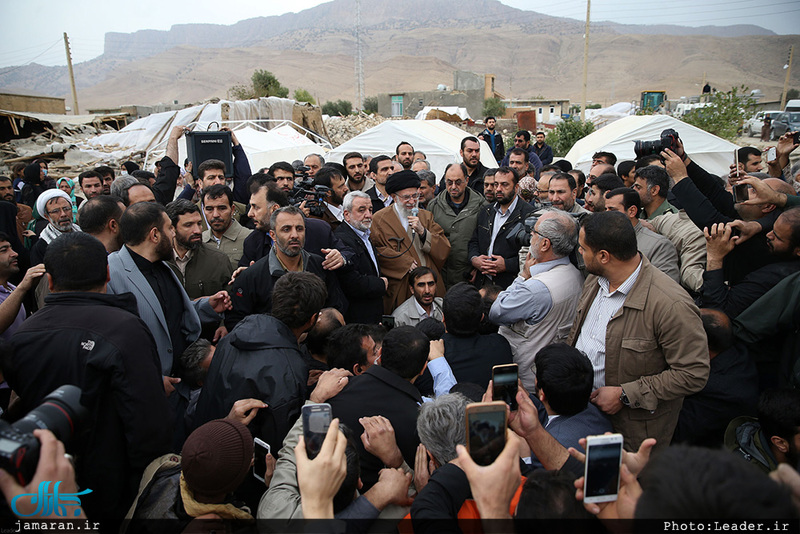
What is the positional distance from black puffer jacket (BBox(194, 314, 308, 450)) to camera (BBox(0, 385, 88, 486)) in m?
0.77

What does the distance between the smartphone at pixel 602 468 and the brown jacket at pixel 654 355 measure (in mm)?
1184

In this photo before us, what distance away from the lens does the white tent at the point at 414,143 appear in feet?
33.4

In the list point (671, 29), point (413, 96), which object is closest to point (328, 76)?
point (413, 96)

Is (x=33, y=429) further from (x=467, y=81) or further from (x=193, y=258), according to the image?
(x=467, y=81)

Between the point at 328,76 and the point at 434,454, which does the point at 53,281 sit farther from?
the point at 328,76

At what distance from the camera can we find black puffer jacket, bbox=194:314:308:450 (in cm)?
229

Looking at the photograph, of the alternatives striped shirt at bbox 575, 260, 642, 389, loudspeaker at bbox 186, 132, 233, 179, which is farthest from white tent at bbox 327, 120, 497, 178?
striped shirt at bbox 575, 260, 642, 389

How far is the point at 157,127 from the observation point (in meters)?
18.2

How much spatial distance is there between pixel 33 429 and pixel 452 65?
117 m

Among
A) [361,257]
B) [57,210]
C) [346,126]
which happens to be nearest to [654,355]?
[361,257]

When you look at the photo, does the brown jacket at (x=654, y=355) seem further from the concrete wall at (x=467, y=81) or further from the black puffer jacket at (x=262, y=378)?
the concrete wall at (x=467, y=81)

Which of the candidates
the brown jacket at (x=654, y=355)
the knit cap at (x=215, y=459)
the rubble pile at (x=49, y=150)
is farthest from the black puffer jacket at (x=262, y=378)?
the rubble pile at (x=49, y=150)

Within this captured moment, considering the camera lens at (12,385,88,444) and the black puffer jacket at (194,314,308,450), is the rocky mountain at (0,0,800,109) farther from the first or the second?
the camera lens at (12,385,88,444)

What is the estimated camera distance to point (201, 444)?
1.76m
